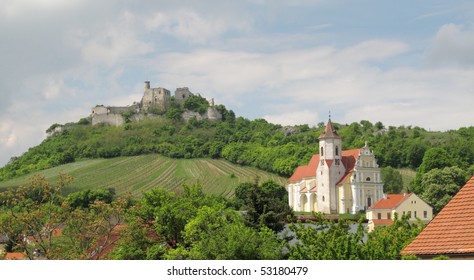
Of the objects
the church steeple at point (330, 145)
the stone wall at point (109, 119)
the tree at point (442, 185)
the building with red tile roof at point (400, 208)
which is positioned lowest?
the building with red tile roof at point (400, 208)

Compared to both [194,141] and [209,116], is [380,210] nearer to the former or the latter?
[194,141]

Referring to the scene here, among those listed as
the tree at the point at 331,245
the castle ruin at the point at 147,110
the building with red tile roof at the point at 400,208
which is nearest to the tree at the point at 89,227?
the tree at the point at 331,245

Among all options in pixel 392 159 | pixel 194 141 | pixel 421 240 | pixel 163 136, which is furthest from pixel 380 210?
pixel 421 240

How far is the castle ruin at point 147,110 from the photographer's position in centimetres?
16862

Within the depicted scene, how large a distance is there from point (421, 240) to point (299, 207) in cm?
9162

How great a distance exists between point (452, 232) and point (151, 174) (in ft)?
355

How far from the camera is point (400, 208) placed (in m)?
87.6

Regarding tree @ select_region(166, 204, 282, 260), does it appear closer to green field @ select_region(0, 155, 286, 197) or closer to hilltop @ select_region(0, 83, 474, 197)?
green field @ select_region(0, 155, 286, 197)

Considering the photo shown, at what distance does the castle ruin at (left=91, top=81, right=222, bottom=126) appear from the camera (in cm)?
16862

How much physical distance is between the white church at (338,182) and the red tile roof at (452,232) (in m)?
86.3

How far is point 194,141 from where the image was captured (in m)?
142

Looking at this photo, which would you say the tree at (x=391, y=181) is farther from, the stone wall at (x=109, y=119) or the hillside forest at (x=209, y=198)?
the stone wall at (x=109, y=119)

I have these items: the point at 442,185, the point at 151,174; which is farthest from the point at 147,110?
the point at 442,185

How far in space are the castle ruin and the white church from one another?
64227 millimetres
